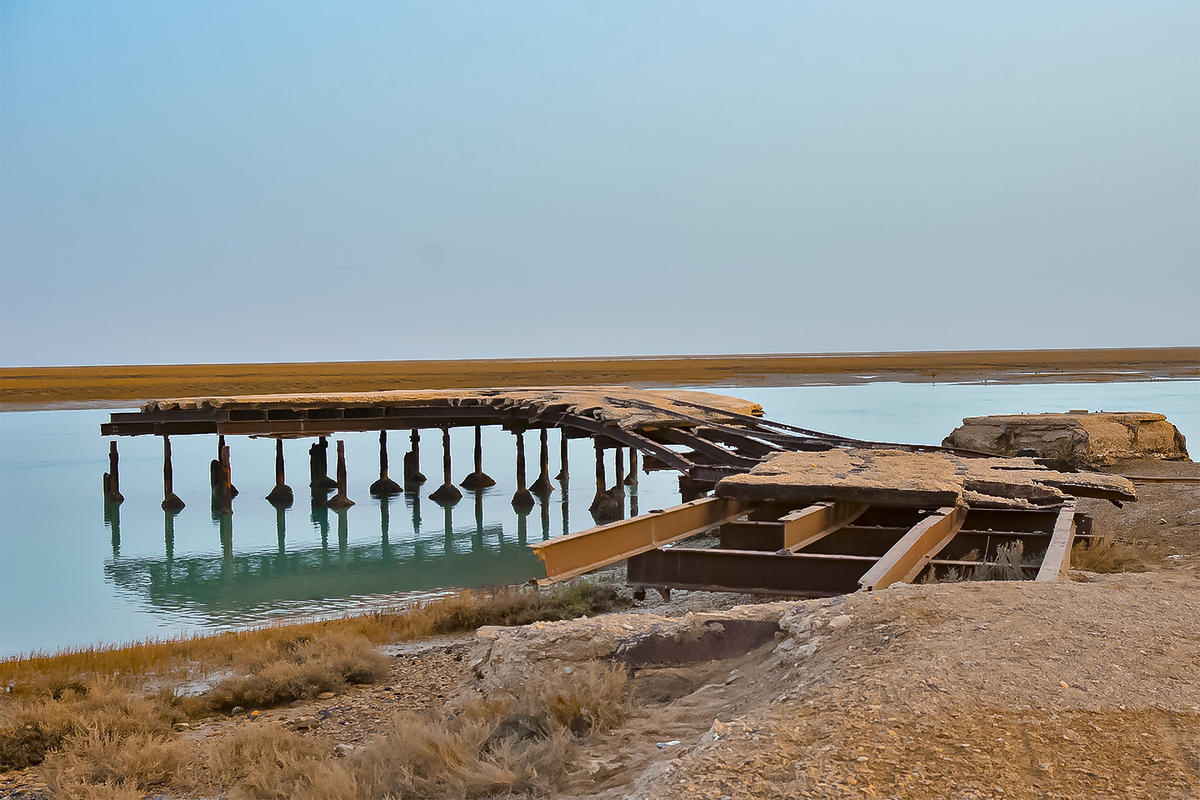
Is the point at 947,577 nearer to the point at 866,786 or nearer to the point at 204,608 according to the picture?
the point at 866,786

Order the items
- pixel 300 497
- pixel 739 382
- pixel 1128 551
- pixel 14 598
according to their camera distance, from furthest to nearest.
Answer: pixel 739 382 → pixel 300 497 → pixel 14 598 → pixel 1128 551

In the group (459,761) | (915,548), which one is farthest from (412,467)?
(459,761)

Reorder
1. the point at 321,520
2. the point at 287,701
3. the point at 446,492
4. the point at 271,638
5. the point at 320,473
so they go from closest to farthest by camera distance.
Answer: the point at 287,701
the point at 271,638
the point at 321,520
the point at 446,492
the point at 320,473

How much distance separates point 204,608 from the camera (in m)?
14.3

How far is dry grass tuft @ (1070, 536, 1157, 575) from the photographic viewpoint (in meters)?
9.52

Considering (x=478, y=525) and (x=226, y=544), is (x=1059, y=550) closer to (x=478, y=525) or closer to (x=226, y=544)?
(x=478, y=525)

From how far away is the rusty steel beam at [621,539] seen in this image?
→ 754 cm

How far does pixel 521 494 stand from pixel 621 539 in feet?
48.1

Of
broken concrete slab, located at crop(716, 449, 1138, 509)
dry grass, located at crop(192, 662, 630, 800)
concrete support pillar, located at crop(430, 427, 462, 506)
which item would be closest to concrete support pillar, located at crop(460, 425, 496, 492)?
concrete support pillar, located at crop(430, 427, 462, 506)

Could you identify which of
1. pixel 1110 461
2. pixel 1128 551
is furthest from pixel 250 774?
pixel 1110 461

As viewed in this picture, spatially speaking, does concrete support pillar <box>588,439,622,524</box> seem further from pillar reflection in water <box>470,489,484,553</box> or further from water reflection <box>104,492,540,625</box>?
pillar reflection in water <box>470,489,484,553</box>

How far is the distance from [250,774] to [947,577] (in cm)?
534

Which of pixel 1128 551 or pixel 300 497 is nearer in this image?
pixel 1128 551

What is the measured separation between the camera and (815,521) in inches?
352
